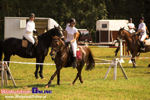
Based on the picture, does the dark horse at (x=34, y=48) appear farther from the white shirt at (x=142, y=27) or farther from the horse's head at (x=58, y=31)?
the white shirt at (x=142, y=27)

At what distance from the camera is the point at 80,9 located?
6606 centimetres

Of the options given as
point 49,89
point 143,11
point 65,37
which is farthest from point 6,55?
point 143,11

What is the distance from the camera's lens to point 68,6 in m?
65.9

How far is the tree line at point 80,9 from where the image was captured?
64.4 meters

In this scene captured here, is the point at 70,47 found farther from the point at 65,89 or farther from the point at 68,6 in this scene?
the point at 68,6

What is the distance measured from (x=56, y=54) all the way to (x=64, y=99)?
122 inches

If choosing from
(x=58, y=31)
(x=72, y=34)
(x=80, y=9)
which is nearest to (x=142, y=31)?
(x=58, y=31)

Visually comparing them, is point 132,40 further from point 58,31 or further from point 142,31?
point 58,31

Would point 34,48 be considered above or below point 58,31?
below

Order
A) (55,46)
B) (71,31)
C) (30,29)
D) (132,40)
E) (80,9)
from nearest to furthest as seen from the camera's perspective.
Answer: (55,46) → (71,31) → (30,29) → (132,40) → (80,9)

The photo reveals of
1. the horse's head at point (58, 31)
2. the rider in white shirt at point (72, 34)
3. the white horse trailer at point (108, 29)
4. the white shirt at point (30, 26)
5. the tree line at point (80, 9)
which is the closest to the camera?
the rider in white shirt at point (72, 34)

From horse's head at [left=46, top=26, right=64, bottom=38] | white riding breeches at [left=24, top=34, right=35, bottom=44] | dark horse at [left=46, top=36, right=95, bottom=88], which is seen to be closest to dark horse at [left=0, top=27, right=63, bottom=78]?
white riding breeches at [left=24, top=34, right=35, bottom=44]

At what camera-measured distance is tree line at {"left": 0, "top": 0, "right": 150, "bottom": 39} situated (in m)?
64.4

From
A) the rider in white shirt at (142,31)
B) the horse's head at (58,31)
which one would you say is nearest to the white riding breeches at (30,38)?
the horse's head at (58,31)
